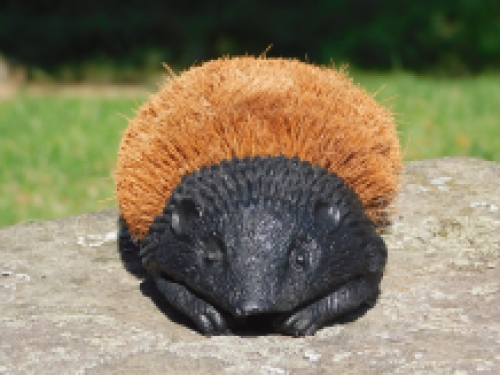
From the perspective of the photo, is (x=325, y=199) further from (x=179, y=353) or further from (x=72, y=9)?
(x=72, y=9)

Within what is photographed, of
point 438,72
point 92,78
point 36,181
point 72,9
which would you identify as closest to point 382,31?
point 438,72

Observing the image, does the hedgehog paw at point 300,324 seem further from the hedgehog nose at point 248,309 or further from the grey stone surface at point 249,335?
the hedgehog nose at point 248,309

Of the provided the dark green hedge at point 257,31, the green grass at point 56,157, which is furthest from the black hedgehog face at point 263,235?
the dark green hedge at point 257,31

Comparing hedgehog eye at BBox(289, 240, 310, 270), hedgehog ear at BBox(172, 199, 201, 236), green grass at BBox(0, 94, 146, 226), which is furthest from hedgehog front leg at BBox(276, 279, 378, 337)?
green grass at BBox(0, 94, 146, 226)

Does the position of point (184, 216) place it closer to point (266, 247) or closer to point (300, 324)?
point (266, 247)

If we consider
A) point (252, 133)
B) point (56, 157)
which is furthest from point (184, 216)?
point (56, 157)

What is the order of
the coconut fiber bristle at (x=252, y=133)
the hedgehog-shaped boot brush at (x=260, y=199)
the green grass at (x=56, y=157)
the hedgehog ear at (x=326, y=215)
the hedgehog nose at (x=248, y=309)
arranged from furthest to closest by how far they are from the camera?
1. the green grass at (x=56, y=157)
2. the coconut fiber bristle at (x=252, y=133)
3. the hedgehog ear at (x=326, y=215)
4. the hedgehog-shaped boot brush at (x=260, y=199)
5. the hedgehog nose at (x=248, y=309)
